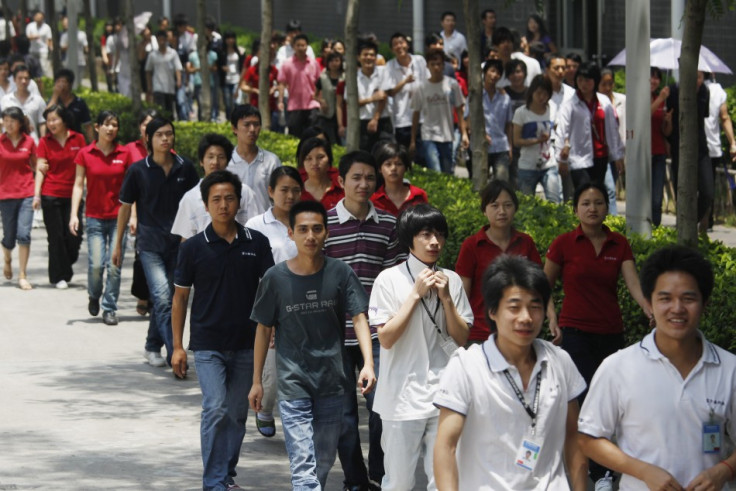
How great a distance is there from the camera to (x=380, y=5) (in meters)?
31.1

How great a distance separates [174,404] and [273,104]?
1234cm

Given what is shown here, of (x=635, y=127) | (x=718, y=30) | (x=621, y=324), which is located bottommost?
(x=621, y=324)

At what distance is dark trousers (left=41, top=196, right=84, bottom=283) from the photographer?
14055 millimetres

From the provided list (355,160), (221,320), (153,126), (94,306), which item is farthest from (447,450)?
(94,306)

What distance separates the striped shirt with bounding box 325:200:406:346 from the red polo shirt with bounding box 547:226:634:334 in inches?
37.6

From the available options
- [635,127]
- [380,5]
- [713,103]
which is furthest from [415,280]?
[380,5]

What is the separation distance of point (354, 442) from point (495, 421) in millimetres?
2766

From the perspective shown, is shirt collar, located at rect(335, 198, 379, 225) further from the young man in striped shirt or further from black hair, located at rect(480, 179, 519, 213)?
black hair, located at rect(480, 179, 519, 213)

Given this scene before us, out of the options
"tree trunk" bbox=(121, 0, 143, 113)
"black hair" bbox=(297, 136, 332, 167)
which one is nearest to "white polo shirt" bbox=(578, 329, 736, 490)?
"black hair" bbox=(297, 136, 332, 167)

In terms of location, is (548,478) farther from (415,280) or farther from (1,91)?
(1,91)

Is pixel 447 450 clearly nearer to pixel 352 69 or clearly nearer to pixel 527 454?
pixel 527 454

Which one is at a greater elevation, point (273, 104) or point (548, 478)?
point (273, 104)

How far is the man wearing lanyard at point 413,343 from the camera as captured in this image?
22.3 feet

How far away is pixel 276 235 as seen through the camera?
8688 millimetres
